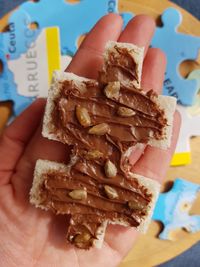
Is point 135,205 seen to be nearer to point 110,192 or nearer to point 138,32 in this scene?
point 110,192

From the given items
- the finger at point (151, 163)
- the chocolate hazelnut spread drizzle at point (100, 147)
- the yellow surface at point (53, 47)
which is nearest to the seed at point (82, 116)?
the chocolate hazelnut spread drizzle at point (100, 147)

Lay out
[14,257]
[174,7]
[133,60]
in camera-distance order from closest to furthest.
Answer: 1. [133,60]
2. [14,257]
3. [174,7]

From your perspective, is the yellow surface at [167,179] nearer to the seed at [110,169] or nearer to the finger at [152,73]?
the finger at [152,73]

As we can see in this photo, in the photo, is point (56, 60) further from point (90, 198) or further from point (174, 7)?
point (90, 198)

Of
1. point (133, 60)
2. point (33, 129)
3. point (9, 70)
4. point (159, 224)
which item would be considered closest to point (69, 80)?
point (133, 60)

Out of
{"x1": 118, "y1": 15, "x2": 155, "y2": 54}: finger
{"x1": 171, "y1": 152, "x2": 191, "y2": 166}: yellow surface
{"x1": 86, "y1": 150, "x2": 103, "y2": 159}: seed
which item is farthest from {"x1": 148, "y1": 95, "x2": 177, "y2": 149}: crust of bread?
{"x1": 171, "y1": 152, "x2": 191, "y2": 166}: yellow surface

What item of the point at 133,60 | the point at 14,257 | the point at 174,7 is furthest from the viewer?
the point at 174,7

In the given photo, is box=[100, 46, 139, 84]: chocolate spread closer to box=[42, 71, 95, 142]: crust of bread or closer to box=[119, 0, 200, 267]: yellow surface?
box=[42, 71, 95, 142]: crust of bread
